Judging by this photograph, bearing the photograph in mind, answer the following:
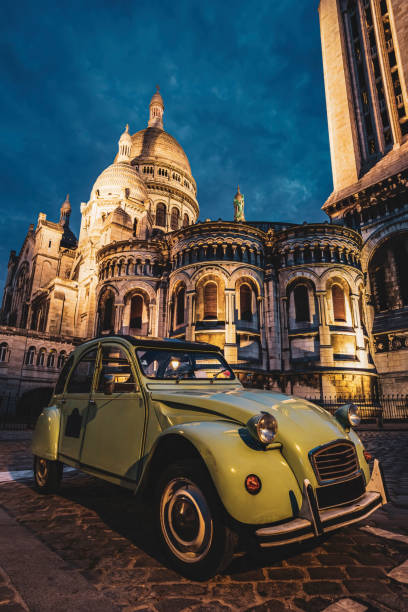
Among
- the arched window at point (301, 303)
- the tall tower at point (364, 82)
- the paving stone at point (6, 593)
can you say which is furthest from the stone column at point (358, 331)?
the paving stone at point (6, 593)

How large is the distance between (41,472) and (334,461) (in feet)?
14.2

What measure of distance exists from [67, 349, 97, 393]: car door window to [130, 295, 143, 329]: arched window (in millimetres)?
21925

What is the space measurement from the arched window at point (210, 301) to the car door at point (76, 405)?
17.3 meters

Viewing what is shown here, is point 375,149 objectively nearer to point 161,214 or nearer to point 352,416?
point 352,416

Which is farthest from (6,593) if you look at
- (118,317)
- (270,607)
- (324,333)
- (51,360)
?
(51,360)

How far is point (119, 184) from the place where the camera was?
42.2m

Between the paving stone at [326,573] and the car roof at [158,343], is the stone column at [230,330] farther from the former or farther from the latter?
the paving stone at [326,573]

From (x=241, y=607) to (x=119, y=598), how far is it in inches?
31.9

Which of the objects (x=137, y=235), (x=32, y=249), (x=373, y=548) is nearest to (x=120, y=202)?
(x=137, y=235)

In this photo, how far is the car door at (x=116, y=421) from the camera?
3.32 meters

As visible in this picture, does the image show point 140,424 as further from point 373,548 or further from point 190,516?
point 373,548

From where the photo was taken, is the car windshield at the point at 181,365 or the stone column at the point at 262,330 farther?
the stone column at the point at 262,330

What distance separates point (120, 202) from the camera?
39250 millimetres

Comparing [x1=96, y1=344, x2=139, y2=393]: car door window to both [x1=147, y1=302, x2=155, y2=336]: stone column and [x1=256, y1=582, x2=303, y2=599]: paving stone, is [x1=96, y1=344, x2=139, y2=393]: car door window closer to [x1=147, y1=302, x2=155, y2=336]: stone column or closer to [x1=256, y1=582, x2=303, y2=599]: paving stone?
[x1=256, y1=582, x2=303, y2=599]: paving stone
